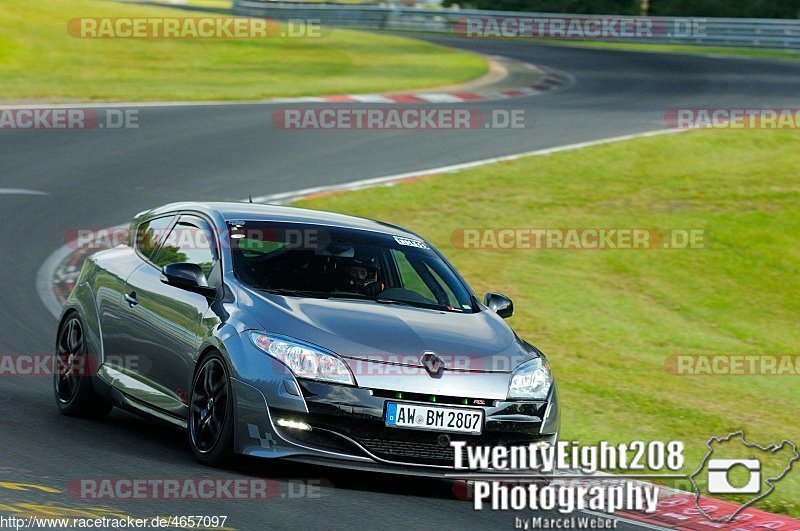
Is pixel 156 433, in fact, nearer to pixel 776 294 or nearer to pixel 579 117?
pixel 776 294

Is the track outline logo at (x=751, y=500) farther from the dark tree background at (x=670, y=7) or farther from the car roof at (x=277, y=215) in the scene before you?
the dark tree background at (x=670, y=7)

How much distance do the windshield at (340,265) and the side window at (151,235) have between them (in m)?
0.84

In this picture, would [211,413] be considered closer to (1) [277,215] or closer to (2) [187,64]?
(1) [277,215]

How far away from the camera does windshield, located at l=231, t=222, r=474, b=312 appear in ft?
27.0

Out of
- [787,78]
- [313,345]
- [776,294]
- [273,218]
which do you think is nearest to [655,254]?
[776,294]

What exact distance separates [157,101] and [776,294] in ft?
43.5

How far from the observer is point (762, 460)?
9.73 m

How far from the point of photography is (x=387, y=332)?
7.61 metres
